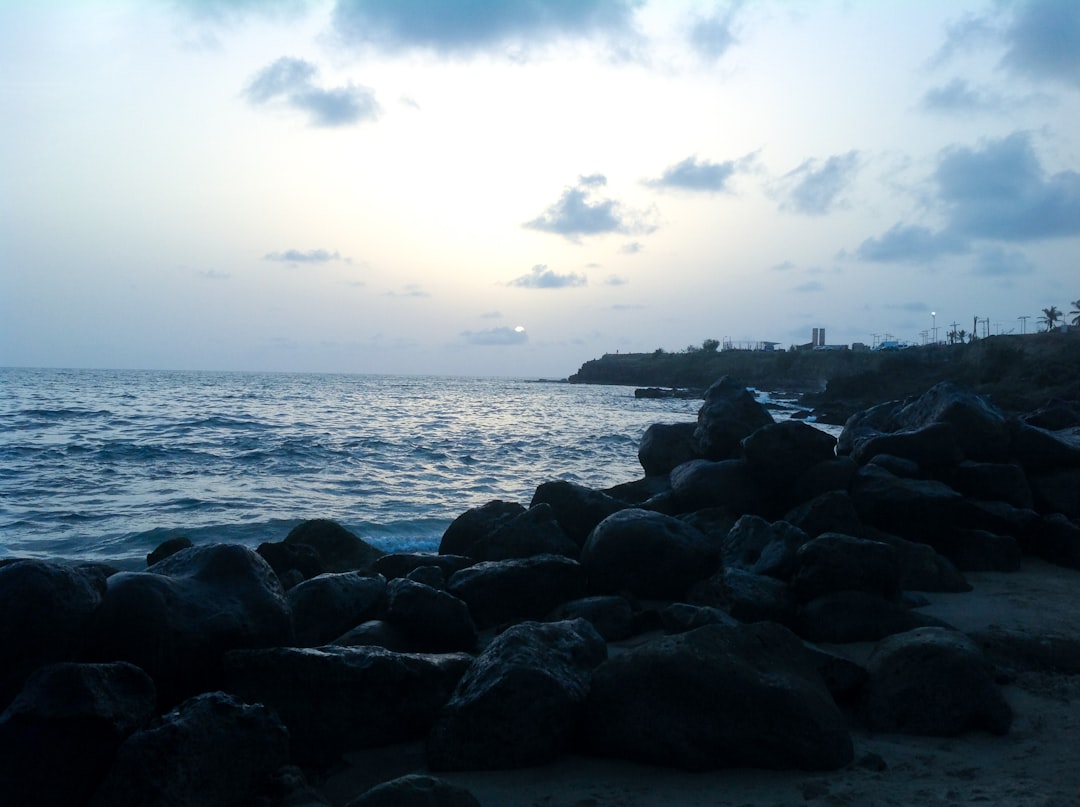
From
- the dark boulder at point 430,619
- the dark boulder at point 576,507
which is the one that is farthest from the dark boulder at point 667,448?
the dark boulder at point 430,619

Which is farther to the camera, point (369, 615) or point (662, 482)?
point (662, 482)

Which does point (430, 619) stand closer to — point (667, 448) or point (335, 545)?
point (335, 545)

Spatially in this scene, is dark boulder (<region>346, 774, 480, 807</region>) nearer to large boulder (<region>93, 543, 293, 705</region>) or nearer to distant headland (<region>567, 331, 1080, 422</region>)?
large boulder (<region>93, 543, 293, 705</region>)

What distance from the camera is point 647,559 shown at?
7867 millimetres

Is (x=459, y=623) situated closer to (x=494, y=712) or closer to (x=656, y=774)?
(x=494, y=712)

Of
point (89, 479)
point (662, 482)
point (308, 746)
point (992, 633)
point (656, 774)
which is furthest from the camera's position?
point (89, 479)

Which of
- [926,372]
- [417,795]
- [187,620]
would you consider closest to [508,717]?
[417,795]

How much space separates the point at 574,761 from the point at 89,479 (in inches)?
602

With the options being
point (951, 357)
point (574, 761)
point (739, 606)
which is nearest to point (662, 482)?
point (739, 606)

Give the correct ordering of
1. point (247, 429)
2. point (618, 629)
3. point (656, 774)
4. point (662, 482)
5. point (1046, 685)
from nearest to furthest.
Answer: point (656, 774), point (1046, 685), point (618, 629), point (662, 482), point (247, 429)

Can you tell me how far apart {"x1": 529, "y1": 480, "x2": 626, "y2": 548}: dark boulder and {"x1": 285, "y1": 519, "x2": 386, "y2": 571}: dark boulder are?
2048mm

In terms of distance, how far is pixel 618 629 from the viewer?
22.5 ft

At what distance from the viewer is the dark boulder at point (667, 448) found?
46.7 feet

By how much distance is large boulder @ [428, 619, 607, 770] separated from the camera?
4652 mm
